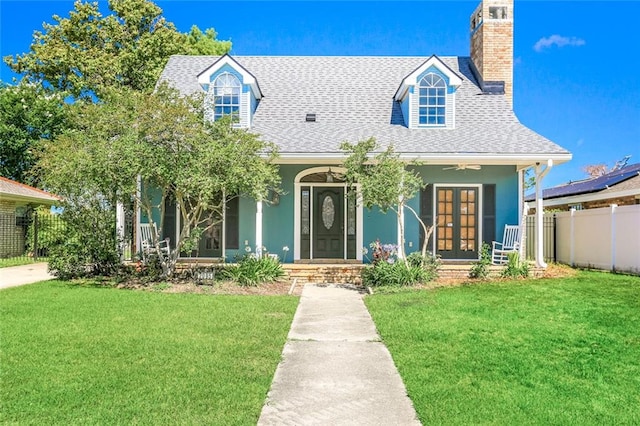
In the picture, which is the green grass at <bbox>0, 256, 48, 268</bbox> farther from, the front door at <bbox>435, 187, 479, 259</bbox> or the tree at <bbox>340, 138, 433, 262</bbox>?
the front door at <bbox>435, 187, 479, 259</bbox>

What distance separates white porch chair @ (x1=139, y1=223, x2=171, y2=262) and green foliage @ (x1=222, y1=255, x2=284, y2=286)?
1.87 m

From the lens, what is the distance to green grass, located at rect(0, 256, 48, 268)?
16.7 m

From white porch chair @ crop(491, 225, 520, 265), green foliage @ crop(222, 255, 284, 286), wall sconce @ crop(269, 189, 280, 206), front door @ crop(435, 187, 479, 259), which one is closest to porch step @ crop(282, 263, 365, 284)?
green foliage @ crop(222, 255, 284, 286)

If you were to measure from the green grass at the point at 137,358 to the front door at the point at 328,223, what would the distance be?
191 inches

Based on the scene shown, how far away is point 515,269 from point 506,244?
1763 millimetres

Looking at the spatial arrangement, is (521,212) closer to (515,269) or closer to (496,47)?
(515,269)

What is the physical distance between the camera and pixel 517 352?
5.80 metres

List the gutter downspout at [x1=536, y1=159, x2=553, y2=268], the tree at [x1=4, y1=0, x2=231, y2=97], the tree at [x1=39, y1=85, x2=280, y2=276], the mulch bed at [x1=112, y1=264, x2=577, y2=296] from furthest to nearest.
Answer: the tree at [x1=4, y1=0, x2=231, y2=97] < the gutter downspout at [x1=536, y1=159, x2=553, y2=268] < the mulch bed at [x1=112, y1=264, x2=577, y2=296] < the tree at [x1=39, y1=85, x2=280, y2=276]

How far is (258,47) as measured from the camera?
2120 centimetres

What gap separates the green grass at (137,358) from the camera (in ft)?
13.3

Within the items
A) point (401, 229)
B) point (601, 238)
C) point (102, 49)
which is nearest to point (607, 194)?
point (601, 238)

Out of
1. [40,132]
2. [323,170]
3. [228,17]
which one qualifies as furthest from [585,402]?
[40,132]

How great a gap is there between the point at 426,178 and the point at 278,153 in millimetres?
4377

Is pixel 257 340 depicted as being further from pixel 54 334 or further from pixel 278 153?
pixel 278 153
